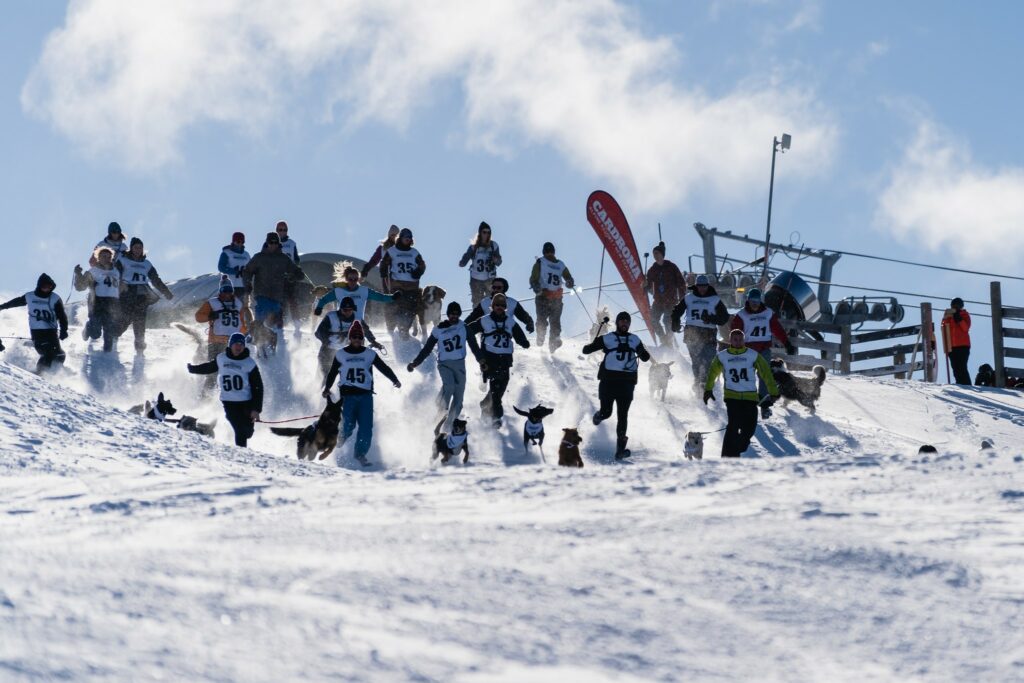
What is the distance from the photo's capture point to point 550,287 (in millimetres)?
17094

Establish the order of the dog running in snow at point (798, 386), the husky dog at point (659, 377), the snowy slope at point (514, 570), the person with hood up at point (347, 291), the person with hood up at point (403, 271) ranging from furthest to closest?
1. the person with hood up at point (403, 271)
2. the husky dog at point (659, 377)
3. the person with hood up at point (347, 291)
4. the dog running in snow at point (798, 386)
5. the snowy slope at point (514, 570)

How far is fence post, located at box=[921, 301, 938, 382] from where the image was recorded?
2117 centimetres

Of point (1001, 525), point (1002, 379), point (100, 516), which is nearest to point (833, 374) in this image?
point (1002, 379)

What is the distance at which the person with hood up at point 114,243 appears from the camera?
52.3ft

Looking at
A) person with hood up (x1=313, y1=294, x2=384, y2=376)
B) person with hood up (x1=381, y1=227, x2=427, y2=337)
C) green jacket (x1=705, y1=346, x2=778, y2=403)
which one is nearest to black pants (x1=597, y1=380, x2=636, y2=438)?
green jacket (x1=705, y1=346, x2=778, y2=403)

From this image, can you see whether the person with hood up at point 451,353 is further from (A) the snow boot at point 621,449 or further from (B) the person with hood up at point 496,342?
(A) the snow boot at point 621,449

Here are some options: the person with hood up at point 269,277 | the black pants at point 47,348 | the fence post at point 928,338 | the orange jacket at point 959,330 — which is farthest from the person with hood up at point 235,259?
the fence post at point 928,338

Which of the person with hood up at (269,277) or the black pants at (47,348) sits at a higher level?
the person with hood up at (269,277)

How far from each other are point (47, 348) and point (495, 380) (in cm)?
507

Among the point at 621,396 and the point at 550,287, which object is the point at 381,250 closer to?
the point at 550,287

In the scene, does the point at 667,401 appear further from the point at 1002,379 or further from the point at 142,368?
the point at 1002,379

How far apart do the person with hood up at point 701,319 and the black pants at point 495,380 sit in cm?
217

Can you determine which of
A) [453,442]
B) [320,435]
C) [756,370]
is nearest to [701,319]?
[756,370]

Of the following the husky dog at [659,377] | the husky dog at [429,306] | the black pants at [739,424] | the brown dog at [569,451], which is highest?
the husky dog at [429,306]
